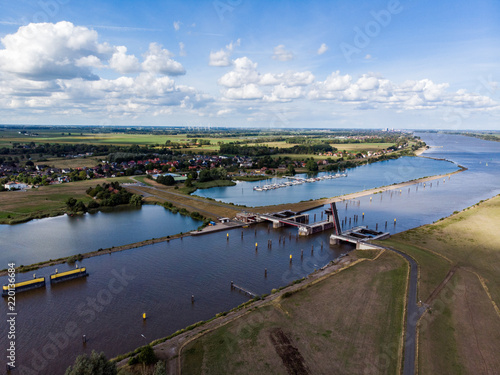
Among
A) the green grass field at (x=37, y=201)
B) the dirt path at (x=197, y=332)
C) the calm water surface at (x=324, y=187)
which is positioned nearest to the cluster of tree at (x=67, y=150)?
the green grass field at (x=37, y=201)

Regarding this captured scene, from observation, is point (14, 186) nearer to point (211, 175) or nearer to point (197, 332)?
point (211, 175)

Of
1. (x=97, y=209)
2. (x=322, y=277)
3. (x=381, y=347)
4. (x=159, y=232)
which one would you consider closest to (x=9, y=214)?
(x=97, y=209)

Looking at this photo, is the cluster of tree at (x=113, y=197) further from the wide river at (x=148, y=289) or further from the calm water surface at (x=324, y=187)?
the calm water surface at (x=324, y=187)

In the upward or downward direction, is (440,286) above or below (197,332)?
below

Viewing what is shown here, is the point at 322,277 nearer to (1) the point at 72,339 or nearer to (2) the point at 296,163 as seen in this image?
(1) the point at 72,339

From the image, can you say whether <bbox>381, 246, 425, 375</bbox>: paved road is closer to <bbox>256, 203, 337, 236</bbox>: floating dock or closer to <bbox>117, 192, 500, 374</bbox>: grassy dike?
<bbox>117, 192, 500, 374</bbox>: grassy dike

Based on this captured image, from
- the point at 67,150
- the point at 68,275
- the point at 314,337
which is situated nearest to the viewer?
the point at 314,337

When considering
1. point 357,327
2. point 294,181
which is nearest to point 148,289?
point 357,327
